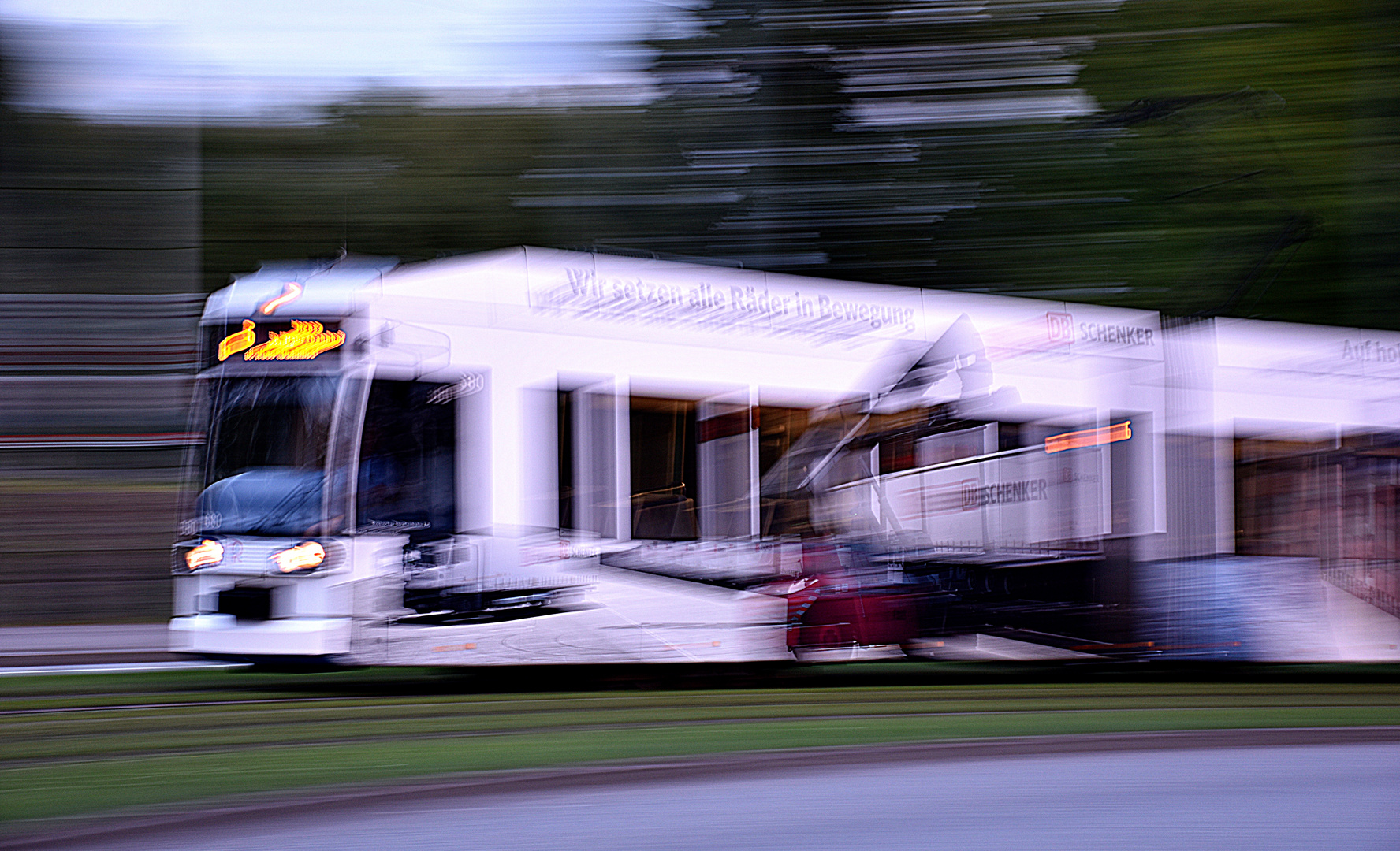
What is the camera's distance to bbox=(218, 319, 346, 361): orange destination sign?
24.8 feet

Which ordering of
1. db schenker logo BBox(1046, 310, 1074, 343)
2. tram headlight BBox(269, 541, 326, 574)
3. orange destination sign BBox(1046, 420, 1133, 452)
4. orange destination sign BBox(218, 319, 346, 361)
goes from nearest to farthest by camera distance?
tram headlight BBox(269, 541, 326, 574), orange destination sign BBox(218, 319, 346, 361), db schenker logo BBox(1046, 310, 1074, 343), orange destination sign BBox(1046, 420, 1133, 452)

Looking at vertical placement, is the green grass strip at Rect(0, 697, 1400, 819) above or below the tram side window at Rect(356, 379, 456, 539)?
below

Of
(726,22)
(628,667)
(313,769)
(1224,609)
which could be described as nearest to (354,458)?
A: (628,667)

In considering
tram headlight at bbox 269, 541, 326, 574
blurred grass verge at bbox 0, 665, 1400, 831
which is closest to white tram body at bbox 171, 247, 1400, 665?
tram headlight at bbox 269, 541, 326, 574

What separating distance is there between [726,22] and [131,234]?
4632 mm

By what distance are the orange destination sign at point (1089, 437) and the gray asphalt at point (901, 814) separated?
4128mm

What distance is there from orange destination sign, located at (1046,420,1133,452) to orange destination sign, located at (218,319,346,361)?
16.3ft

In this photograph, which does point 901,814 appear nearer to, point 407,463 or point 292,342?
point 407,463

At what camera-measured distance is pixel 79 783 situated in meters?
4.62

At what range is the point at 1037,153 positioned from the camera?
7.58 meters

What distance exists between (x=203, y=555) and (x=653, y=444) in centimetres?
283

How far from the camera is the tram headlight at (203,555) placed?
295 inches

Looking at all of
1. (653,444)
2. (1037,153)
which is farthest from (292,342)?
(1037,153)

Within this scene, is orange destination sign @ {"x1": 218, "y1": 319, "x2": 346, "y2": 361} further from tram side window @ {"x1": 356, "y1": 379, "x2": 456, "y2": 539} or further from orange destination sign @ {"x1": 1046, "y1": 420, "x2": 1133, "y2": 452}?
orange destination sign @ {"x1": 1046, "y1": 420, "x2": 1133, "y2": 452}
